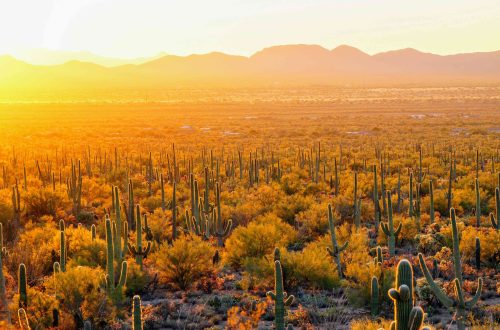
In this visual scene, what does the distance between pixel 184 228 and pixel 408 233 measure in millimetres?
6869

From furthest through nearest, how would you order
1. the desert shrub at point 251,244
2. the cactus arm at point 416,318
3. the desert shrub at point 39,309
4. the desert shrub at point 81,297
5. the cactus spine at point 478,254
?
the desert shrub at point 251,244
the cactus spine at point 478,254
the desert shrub at point 81,297
the desert shrub at point 39,309
the cactus arm at point 416,318

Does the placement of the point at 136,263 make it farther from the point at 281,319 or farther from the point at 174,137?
the point at 174,137

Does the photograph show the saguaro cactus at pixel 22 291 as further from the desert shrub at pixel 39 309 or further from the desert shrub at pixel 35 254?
the desert shrub at pixel 35 254

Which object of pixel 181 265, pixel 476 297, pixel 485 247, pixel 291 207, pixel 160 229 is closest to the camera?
pixel 476 297

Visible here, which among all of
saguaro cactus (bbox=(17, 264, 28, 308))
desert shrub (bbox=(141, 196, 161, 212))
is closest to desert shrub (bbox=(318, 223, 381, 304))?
saguaro cactus (bbox=(17, 264, 28, 308))

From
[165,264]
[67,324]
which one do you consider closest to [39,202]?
[165,264]

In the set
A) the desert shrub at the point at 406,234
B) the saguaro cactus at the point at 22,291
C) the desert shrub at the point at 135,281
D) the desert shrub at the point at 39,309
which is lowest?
the desert shrub at the point at 406,234

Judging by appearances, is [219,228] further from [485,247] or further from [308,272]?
[485,247]

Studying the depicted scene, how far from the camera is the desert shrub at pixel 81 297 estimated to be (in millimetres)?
8805

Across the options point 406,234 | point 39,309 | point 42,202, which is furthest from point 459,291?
point 42,202

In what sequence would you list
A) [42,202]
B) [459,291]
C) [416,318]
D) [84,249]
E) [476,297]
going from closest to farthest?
[416,318], [476,297], [459,291], [84,249], [42,202]

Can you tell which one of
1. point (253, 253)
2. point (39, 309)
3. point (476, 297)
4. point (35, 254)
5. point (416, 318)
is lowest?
point (253, 253)

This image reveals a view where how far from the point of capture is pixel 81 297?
8906 mm

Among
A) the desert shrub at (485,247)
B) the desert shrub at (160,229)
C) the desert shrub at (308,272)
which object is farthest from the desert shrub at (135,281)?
the desert shrub at (485,247)
